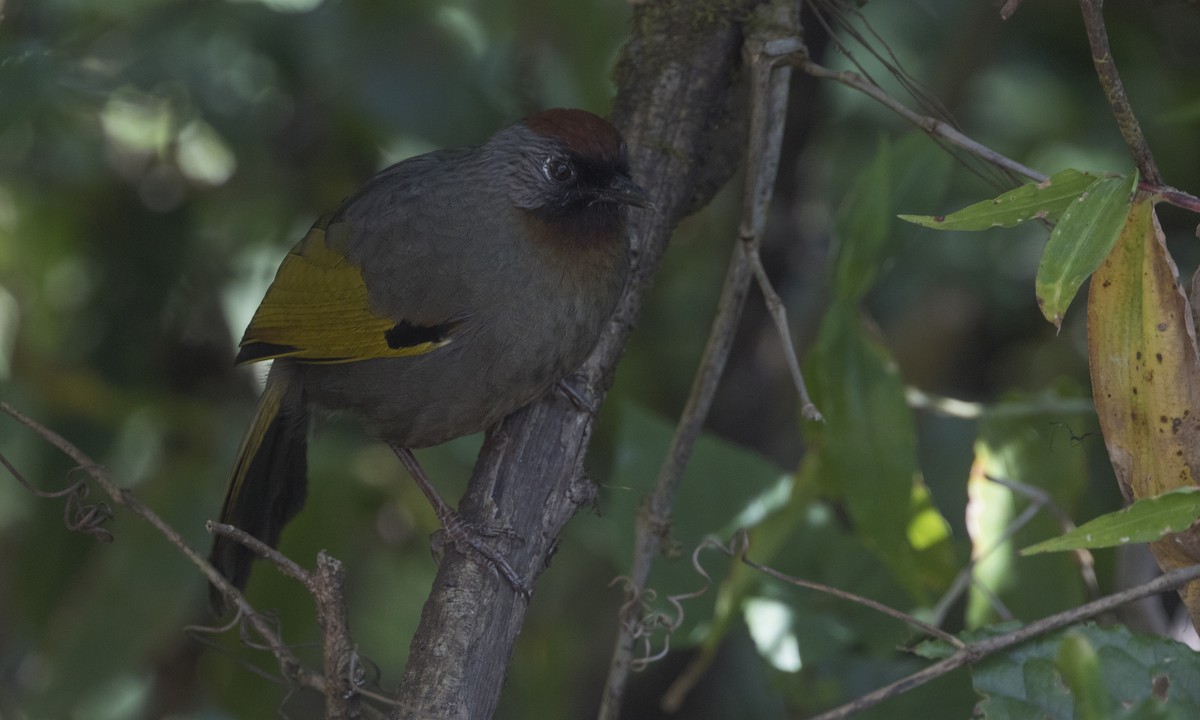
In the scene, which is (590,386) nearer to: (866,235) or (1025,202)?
(866,235)

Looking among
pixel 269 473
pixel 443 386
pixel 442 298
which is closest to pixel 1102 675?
pixel 443 386

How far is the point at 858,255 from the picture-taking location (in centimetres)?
292

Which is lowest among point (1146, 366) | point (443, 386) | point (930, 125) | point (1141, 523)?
point (1141, 523)

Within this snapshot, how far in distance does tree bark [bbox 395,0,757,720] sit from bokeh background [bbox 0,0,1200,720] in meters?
0.40

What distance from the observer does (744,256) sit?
2773mm

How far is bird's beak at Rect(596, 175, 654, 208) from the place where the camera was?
289cm

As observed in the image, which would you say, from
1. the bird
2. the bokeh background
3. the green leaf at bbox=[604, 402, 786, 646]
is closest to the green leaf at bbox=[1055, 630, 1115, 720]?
the bokeh background

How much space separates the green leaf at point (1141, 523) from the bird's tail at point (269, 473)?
209cm

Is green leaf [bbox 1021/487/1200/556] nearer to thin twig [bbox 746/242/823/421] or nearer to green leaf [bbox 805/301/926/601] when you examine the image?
thin twig [bbox 746/242/823/421]

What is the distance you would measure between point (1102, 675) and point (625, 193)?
60.2 inches

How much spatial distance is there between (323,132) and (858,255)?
241cm

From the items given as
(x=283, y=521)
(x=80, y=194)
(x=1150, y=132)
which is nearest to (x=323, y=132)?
(x=80, y=194)

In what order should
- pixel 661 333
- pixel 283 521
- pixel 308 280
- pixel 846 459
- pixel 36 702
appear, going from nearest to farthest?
1. pixel 846 459
2. pixel 308 280
3. pixel 283 521
4. pixel 36 702
5. pixel 661 333

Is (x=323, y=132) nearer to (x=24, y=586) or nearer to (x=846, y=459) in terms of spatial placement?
(x=24, y=586)
